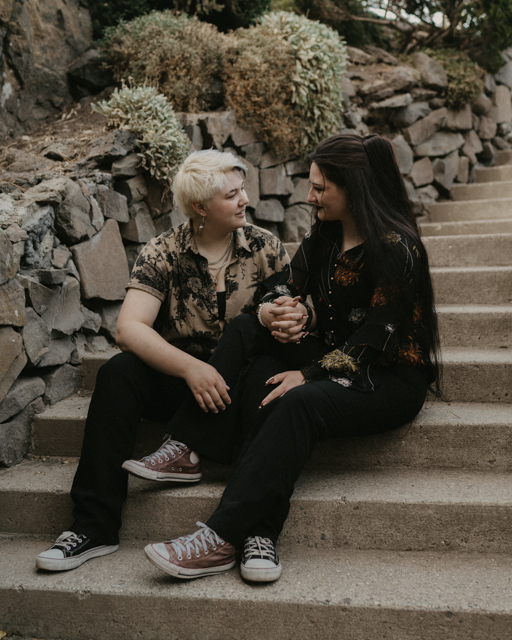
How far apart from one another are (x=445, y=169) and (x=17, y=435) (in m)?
4.09

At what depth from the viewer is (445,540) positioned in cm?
162

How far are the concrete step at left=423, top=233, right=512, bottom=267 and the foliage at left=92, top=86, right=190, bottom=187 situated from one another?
1.56m

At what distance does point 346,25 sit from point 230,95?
217 centimetres

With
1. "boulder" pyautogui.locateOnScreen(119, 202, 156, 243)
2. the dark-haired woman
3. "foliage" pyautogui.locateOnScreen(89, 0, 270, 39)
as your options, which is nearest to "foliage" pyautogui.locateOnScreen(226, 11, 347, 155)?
"foliage" pyautogui.locateOnScreen(89, 0, 270, 39)

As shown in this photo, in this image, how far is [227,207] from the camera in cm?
194

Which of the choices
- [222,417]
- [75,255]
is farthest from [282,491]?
[75,255]

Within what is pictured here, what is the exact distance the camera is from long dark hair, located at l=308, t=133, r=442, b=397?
172 centimetres

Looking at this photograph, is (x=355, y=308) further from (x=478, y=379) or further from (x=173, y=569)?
(x=173, y=569)

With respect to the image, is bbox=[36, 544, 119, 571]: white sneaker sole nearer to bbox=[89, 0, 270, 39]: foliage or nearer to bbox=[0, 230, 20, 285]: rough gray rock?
bbox=[0, 230, 20, 285]: rough gray rock

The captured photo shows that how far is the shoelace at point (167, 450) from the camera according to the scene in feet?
5.60

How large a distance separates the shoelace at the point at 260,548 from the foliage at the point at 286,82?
2.81 meters

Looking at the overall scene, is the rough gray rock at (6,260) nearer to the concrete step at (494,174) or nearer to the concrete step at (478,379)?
the concrete step at (478,379)

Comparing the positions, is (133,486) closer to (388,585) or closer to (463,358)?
(388,585)

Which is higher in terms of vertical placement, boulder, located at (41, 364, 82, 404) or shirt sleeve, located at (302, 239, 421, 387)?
shirt sleeve, located at (302, 239, 421, 387)
